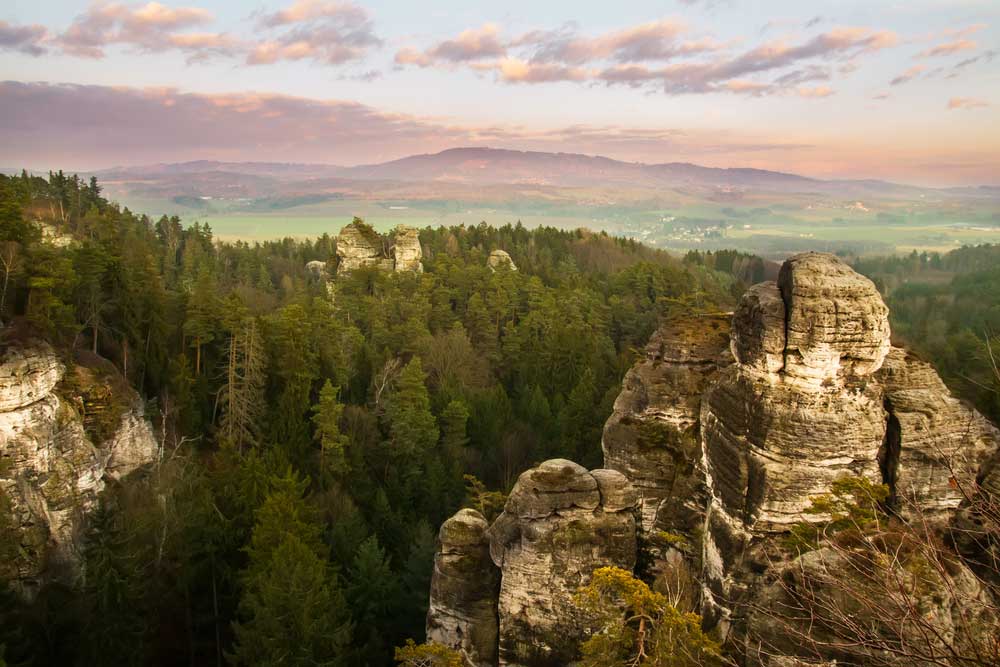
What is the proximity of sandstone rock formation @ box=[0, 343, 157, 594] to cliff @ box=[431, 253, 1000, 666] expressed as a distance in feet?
48.7

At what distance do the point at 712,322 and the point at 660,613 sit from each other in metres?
8.14

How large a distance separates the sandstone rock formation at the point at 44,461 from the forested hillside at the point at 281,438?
2.76 feet

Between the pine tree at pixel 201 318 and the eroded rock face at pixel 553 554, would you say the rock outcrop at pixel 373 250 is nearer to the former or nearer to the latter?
the pine tree at pixel 201 318

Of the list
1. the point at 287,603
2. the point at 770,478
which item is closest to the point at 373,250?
the point at 287,603

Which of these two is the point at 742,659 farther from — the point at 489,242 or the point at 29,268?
the point at 489,242

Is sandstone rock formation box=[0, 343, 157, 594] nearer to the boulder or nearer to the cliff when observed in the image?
the cliff

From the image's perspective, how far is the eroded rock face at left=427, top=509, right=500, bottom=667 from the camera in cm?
1582

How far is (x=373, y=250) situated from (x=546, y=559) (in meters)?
56.9

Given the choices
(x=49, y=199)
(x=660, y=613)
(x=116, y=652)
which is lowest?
(x=116, y=652)

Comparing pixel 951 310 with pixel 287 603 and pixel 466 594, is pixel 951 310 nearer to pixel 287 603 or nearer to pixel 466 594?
pixel 466 594

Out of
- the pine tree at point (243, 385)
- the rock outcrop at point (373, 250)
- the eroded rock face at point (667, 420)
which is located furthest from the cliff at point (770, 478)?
the rock outcrop at point (373, 250)

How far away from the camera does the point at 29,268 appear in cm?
2478

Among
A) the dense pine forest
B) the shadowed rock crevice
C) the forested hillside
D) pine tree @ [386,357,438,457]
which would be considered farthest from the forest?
pine tree @ [386,357,438,457]

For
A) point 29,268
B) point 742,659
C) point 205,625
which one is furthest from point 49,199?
point 742,659
